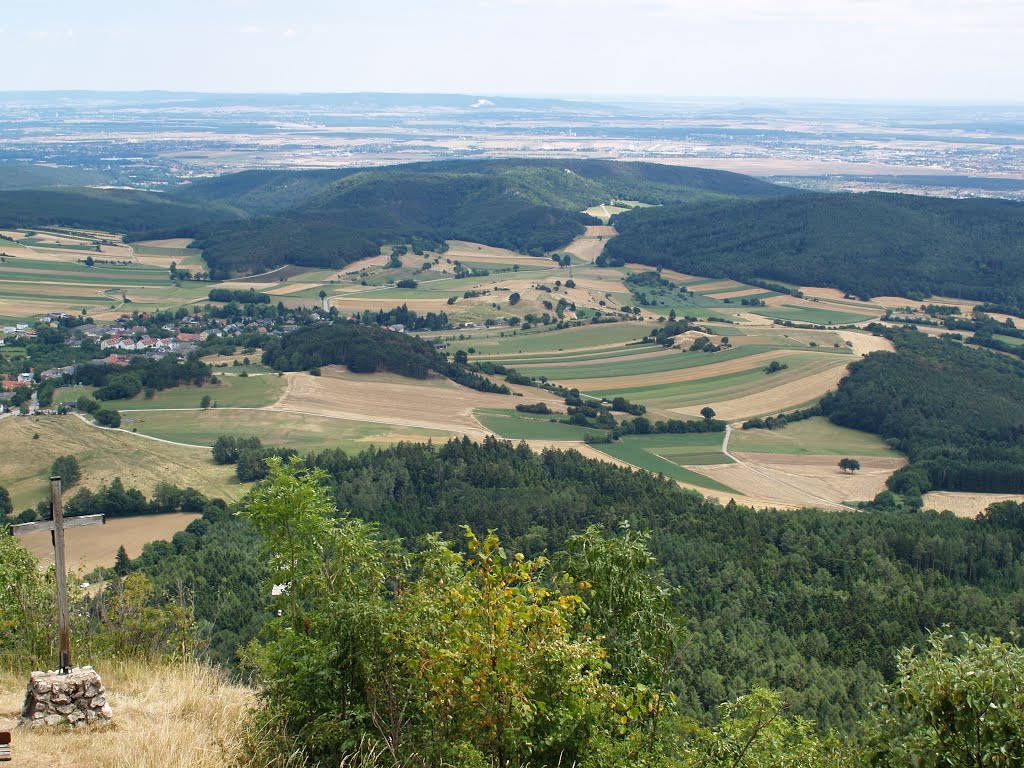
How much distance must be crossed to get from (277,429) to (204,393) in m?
15.3

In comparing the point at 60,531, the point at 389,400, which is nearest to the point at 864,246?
the point at 389,400

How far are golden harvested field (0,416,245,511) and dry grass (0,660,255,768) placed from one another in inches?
1911

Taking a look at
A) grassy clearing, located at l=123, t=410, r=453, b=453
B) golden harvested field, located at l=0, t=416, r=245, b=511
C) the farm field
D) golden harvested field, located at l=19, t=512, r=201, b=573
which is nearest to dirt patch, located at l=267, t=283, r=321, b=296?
grassy clearing, located at l=123, t=410, r=453, b=453

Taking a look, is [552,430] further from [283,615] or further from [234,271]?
[234,271]

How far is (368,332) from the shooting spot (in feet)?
372

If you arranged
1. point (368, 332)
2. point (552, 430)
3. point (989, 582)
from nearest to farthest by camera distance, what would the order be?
point (989, 582) < point (552, 430) < point (368, 332)

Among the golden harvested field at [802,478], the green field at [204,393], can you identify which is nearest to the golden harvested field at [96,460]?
the green field at [204,393]

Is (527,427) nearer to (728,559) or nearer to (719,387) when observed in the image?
(719,387)

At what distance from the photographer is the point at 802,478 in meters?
78.2

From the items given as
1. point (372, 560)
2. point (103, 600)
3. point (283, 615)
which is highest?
point (372, 560)

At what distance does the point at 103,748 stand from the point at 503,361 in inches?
4125

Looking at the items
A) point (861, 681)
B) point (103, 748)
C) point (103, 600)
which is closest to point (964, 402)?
point (861, 681)

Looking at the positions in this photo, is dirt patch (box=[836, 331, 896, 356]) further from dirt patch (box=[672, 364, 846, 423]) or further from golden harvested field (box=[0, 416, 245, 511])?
golden harvested field (box=[0, 416, 245, 511])

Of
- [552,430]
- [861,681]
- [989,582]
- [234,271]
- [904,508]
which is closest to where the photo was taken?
[861,681]
